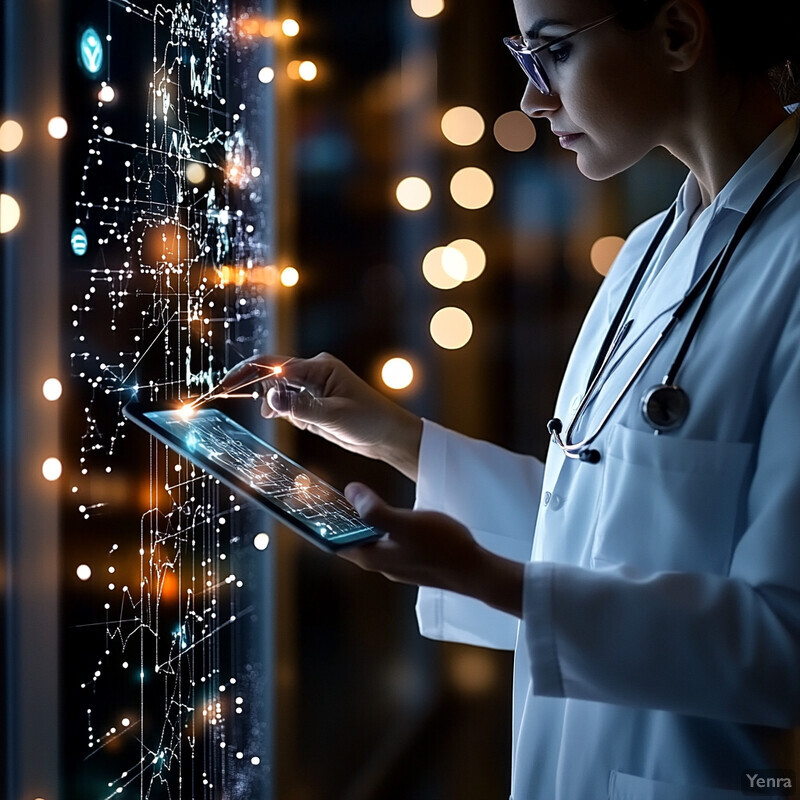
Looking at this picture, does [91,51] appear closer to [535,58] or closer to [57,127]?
[57,127]

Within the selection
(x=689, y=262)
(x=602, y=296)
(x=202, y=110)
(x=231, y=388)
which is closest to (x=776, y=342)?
(x=689, y=262)

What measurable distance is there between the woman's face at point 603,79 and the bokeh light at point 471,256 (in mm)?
896

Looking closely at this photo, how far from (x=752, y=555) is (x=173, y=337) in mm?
722

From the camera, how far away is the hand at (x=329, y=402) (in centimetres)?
112

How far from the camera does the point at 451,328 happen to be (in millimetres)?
1816

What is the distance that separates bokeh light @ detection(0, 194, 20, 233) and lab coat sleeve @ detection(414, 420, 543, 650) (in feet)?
2.02

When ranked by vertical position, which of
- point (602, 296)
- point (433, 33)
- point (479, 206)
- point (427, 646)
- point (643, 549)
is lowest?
point (427, 646)

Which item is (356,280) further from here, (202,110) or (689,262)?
(689,262)

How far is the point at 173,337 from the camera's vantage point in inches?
42.7

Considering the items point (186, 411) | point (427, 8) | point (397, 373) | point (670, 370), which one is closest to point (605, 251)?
point (397, 373)

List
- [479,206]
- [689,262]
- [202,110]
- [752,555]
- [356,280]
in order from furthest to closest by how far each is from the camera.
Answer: [479,206], [356,280], [202,110], [689,262], [752,555]

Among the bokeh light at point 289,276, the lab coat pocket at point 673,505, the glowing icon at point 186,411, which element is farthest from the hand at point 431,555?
the bokeh light at point 289,276

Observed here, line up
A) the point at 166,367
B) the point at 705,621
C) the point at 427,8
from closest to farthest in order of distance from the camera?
the point at 705,621
the point at 166,367
the point at 427,8

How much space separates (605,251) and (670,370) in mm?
1016
